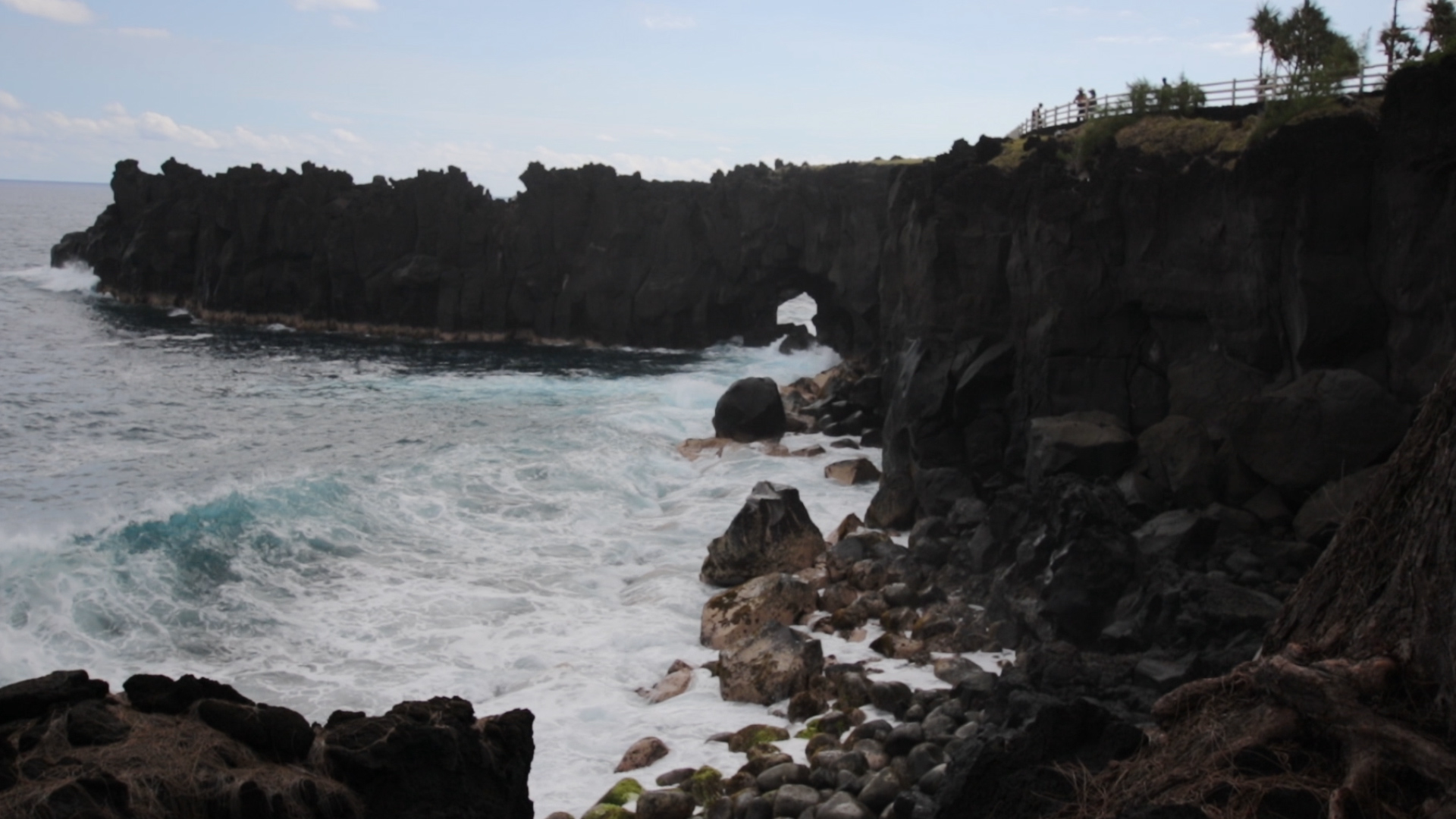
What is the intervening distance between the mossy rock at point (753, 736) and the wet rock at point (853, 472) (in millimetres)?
16995

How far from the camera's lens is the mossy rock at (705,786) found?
554 inches

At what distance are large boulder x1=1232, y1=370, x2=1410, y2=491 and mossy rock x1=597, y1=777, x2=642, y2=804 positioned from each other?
13325 millimetres

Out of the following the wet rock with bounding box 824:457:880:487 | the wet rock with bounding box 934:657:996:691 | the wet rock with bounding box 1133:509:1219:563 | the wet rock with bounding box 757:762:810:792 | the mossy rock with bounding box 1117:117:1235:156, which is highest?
the mossy rock with bounding box 1117:117:1235:156

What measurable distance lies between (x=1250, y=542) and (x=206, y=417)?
121ft

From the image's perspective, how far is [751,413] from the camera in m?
38.9

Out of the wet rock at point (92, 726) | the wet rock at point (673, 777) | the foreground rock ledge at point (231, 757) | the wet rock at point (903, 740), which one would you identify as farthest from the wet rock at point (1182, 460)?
the wet rock at point (92, 726)

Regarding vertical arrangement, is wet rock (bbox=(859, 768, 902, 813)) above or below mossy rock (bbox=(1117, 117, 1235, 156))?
below

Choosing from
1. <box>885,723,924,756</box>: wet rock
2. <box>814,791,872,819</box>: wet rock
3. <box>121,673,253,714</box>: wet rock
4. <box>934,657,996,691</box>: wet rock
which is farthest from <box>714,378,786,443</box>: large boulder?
<box>121,673,253,714</box>: wet rock

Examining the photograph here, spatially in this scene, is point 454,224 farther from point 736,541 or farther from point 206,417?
point 736,541

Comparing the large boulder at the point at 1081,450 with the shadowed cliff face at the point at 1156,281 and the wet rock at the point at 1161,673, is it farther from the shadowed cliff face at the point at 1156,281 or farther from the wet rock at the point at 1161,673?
the wet rock at the point at 1161,673

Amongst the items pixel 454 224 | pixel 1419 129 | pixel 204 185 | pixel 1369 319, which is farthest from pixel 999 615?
pixel 204 185

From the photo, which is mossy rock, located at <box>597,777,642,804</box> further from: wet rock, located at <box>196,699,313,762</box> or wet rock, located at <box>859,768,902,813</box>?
wet rock, located at <box>196,699,313,762</box>

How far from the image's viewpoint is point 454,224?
236 ft

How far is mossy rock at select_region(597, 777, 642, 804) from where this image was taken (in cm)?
1427
